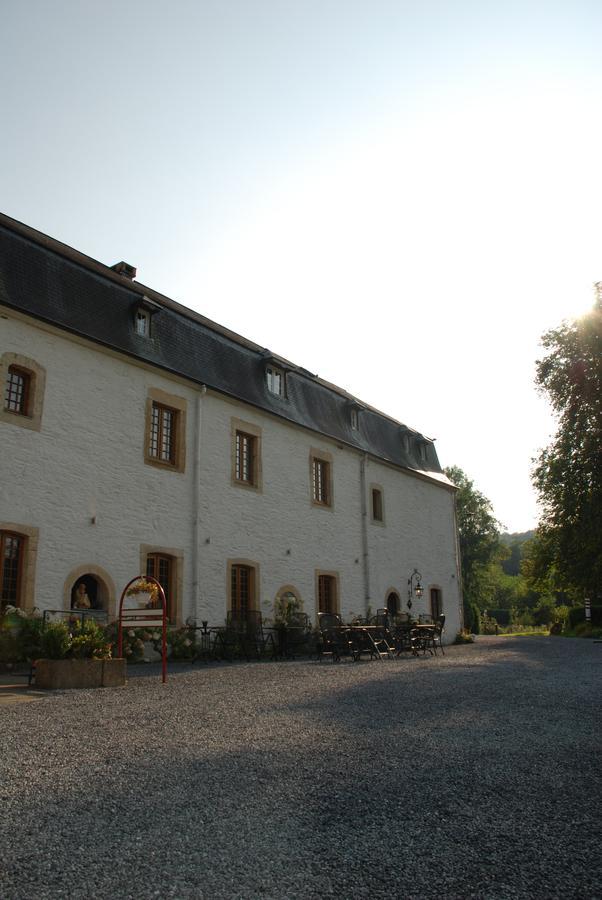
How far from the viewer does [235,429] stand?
58.3 feet

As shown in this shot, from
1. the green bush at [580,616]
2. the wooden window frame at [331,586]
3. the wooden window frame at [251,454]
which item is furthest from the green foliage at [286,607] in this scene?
the green bush at [580,616]

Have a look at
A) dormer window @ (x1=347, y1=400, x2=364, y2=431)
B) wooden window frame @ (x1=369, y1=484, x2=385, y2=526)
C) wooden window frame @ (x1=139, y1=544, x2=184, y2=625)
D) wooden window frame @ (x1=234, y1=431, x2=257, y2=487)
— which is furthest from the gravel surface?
dormer window @ (x1=347, y1=400, x2=364, y2=431)

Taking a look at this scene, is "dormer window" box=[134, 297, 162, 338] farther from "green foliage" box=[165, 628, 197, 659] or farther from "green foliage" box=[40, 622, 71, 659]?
"green foliage" box=[40, 622, 71, 659]

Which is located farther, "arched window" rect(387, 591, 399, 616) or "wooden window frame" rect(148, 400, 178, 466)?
"arched window" rect(387, 591, 399, 616)

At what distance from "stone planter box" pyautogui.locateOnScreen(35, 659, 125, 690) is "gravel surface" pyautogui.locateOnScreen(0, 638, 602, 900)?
1.72m

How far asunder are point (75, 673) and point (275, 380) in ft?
40.7

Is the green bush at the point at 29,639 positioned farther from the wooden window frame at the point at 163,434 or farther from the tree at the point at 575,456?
the tree at the point at 575,456

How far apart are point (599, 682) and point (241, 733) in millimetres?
6090

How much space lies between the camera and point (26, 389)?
43.5 ft

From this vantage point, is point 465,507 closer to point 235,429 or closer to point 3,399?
Answer: point 235,429

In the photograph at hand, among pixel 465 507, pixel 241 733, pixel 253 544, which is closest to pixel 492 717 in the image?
pixel 241 733

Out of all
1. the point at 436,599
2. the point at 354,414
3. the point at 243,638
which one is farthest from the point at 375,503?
the point at 243,638

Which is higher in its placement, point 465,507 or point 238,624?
point 465,507

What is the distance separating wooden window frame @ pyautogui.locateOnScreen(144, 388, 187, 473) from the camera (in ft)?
50.2
